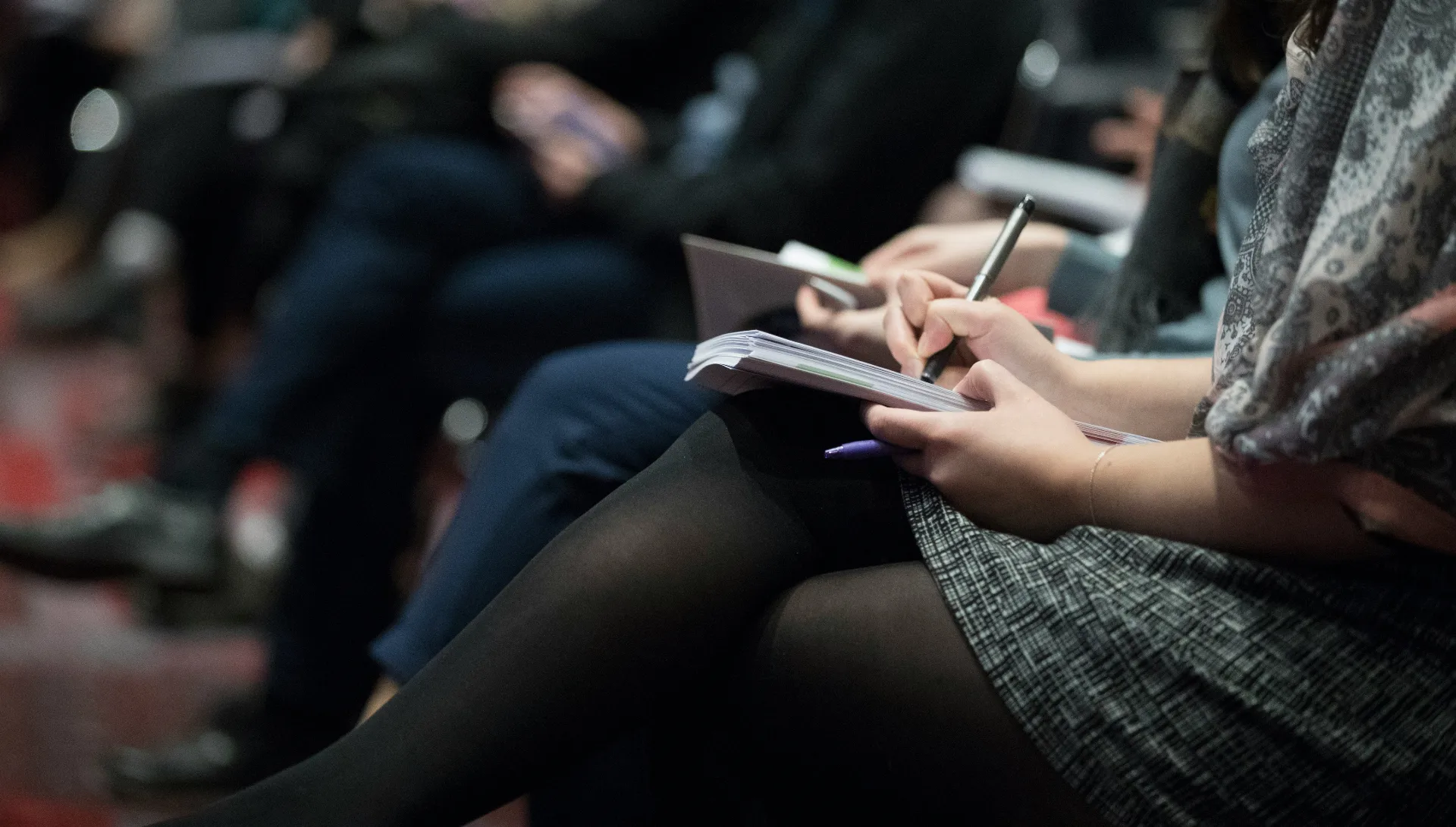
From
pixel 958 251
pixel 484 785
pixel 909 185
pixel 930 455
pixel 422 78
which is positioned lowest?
pixel 484 785

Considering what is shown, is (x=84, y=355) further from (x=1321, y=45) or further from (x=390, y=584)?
(x=1321, y=45)

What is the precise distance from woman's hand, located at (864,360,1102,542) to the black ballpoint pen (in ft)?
0.26

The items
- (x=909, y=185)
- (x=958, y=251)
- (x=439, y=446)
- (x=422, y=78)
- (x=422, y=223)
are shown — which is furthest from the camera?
(x=439, y=446)

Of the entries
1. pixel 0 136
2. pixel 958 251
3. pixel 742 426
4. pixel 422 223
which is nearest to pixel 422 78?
pixel 422 223

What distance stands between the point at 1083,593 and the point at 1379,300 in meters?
0.18

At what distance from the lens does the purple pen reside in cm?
73

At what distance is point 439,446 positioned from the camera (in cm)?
247

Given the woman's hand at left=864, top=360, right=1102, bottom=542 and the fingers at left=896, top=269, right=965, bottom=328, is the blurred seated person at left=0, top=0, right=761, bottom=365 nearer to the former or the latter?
the fingers at left=896, top=269, right=965, bottom=328

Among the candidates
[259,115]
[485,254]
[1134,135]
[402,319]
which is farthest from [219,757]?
[259,115]

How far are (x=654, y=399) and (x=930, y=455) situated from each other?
0.29 m

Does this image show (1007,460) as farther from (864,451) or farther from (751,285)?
(751,285)

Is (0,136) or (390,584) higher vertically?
(0,136)

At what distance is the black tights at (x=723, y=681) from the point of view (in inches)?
26.2

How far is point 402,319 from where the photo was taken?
179 centimetres
